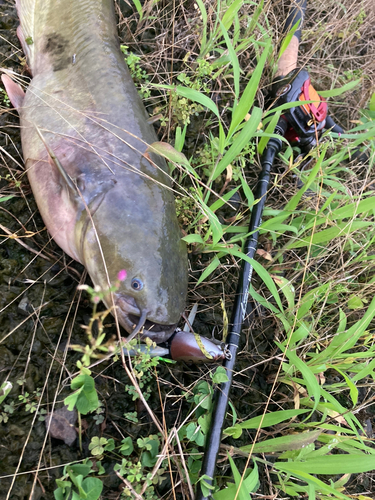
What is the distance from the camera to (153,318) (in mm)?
1620

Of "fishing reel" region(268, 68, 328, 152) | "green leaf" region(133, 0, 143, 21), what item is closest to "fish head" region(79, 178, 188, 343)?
"fishing reel" region(268, 68, 328, 152)

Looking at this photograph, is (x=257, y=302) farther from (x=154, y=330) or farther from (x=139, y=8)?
(x=139, y=8)

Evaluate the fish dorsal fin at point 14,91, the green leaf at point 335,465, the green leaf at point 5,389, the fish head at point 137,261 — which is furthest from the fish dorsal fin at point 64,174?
the green leaf at point 335,465

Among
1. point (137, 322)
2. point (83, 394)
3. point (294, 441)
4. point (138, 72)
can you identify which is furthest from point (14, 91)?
point (294, 441)

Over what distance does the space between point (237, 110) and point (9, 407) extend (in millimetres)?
1986

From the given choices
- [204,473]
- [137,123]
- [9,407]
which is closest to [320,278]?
[204,473]

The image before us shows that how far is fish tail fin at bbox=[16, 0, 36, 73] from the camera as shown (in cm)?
219

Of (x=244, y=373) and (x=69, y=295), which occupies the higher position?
(x=69, y=295)

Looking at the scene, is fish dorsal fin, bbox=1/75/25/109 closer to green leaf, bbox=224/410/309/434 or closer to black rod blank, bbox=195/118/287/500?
black rod blank, bbox=195/118/287/500

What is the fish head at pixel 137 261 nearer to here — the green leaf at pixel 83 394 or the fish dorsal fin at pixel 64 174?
the fish dorsal fin at pixel 64 174

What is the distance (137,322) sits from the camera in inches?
64.6

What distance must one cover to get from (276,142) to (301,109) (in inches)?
12.3

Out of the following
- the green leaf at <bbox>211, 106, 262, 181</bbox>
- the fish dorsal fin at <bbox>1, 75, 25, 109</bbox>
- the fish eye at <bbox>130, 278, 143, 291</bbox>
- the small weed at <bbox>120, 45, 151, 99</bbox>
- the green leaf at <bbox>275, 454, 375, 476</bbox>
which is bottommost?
the green leaf at <bbox>275, 454, 375, 476</bbox>

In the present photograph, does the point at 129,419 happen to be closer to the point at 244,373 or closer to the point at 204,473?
the point at 204,473
